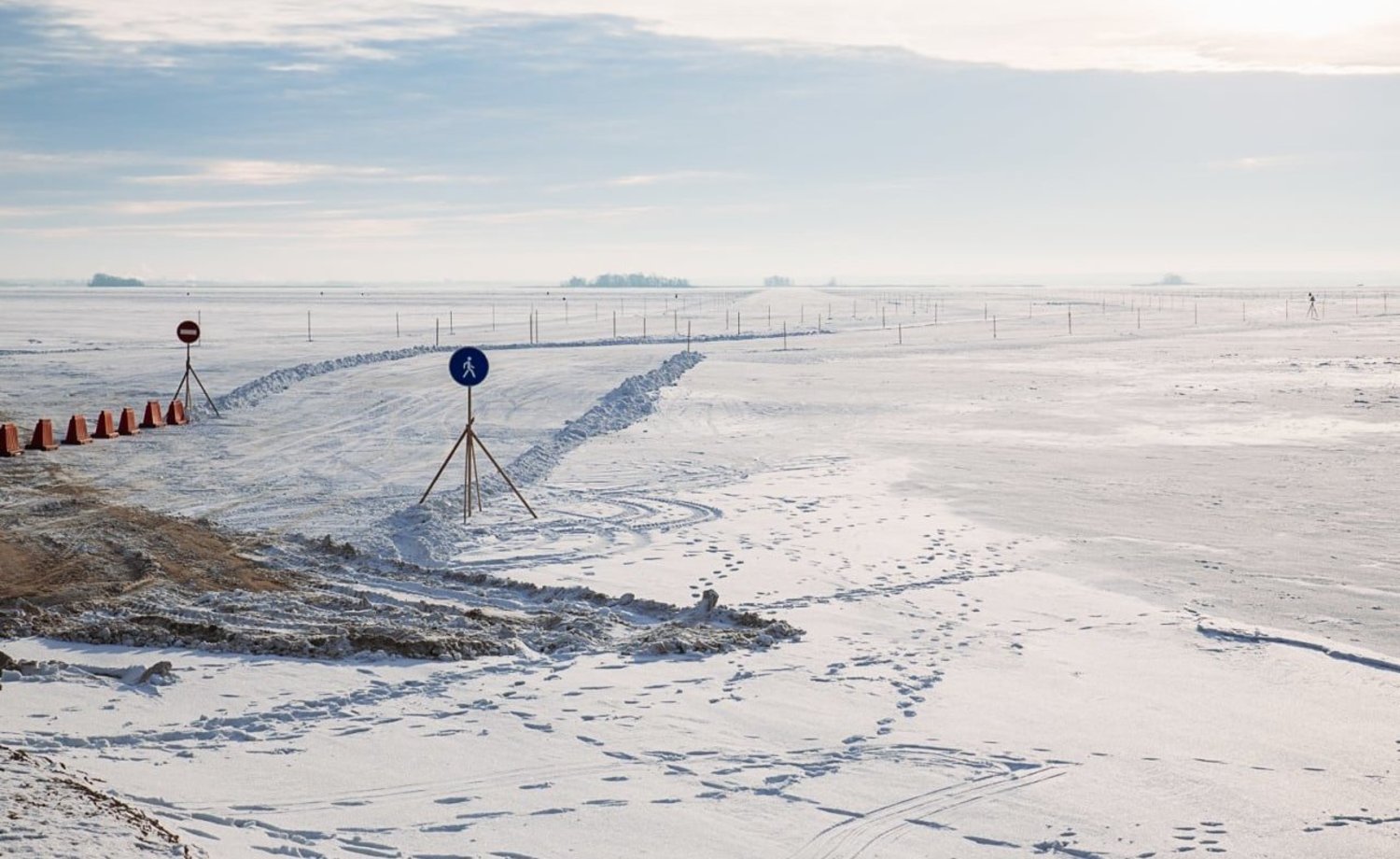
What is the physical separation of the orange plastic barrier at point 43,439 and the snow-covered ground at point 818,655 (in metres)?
1.10

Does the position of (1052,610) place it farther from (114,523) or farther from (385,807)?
(114,523)

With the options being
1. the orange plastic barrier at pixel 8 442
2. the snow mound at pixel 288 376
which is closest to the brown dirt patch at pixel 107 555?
the orange plastic barrier at pixel 8 442

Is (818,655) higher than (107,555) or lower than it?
lower

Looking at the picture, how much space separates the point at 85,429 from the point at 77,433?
0.87 feet

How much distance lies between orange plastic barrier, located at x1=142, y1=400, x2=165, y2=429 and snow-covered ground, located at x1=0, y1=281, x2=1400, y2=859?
3.11 ft

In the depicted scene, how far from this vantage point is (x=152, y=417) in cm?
2522

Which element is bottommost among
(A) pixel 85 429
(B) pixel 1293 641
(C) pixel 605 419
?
(B) pixel 1293 641

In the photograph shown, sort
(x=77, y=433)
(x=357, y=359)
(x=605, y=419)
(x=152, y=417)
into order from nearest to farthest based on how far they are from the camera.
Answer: (x=77, y=433) < (x=152, y=417) < (x=605, y=419) < (x=357, y=359)

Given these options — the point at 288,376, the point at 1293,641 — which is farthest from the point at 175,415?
the point at 1293,641

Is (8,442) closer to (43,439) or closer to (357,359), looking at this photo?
(43,439)

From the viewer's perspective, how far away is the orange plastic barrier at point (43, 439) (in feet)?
71.7

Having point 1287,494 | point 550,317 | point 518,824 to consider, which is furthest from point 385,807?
point 550,317

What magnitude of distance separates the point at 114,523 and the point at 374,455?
21.2 ft

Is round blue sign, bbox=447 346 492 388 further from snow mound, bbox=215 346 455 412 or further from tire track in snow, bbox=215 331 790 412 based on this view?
tire track in snow, bbox=215 331 790 412
